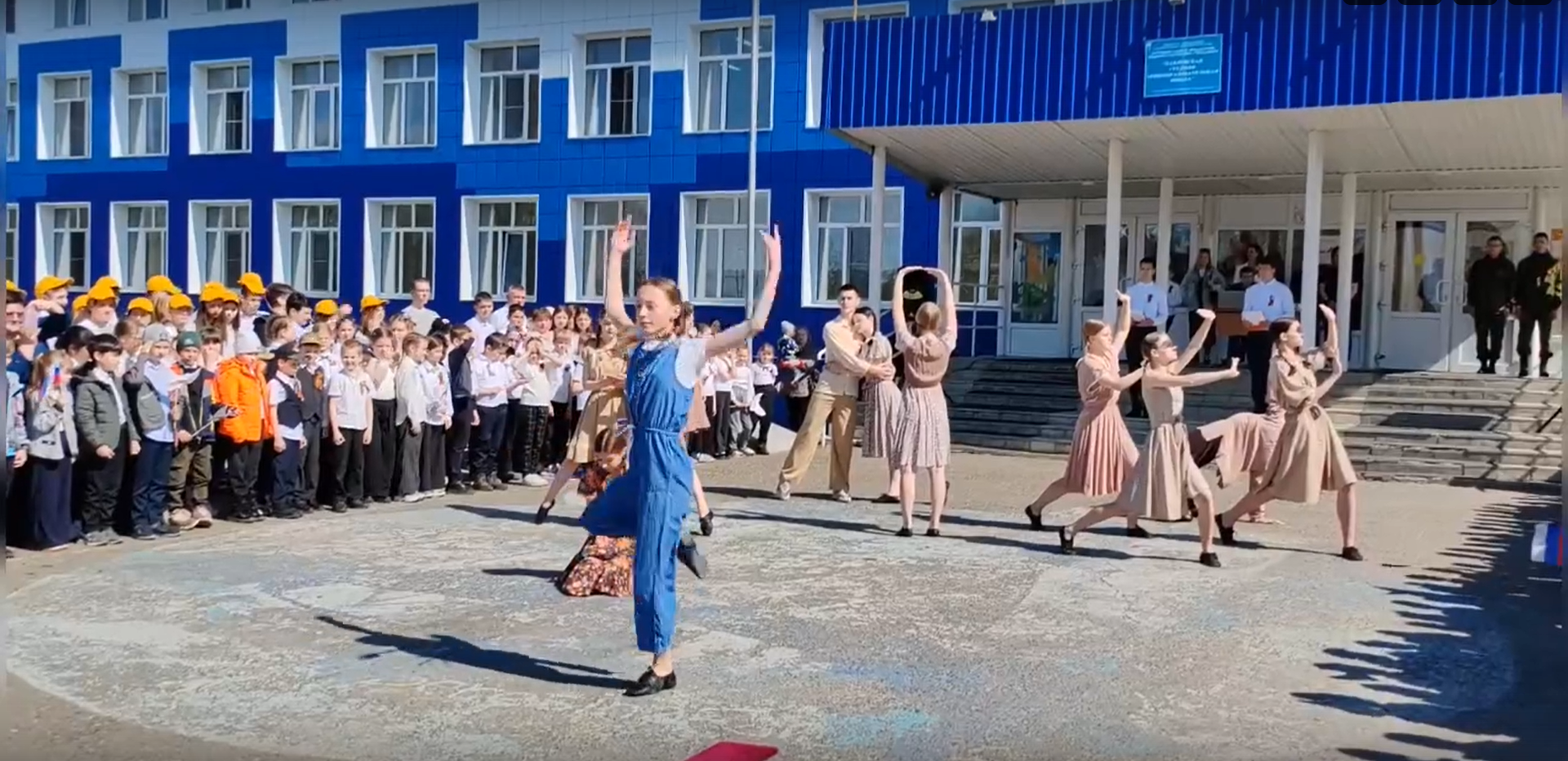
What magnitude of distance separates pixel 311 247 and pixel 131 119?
639cm

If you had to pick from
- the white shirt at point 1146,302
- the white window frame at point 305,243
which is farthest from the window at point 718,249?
the white shirt at point 1146,302

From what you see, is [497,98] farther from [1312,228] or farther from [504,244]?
[1312,228]

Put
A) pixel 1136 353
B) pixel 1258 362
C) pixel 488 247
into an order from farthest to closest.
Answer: pixel 488 247
pixel 1136 353
pixel 1258 362

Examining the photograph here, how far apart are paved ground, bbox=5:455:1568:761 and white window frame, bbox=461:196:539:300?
17881mm

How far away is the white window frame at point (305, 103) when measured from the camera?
29.2 meters

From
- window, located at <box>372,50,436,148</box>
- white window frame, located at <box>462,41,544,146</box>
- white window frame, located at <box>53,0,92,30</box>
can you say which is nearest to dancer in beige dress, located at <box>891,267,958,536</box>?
white window frame, located at <box>462,41,544,146</box>

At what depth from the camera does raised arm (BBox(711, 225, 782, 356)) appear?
5.68 meters

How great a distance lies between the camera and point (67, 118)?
32.8 m

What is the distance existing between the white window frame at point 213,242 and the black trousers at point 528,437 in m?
19.6

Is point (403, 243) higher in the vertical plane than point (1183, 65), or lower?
lower

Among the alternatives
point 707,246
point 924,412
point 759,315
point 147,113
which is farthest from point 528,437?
point 147,113

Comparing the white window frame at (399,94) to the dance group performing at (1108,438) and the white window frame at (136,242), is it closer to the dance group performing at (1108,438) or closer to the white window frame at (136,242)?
the white window frame at (136,242)

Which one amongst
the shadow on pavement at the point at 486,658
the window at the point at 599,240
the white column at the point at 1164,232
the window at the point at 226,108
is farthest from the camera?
the window at the point at 226,108

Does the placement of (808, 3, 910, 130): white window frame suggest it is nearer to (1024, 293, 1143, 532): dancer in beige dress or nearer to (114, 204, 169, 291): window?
(1024, 293, 1143, 532): dancer in beige dress
